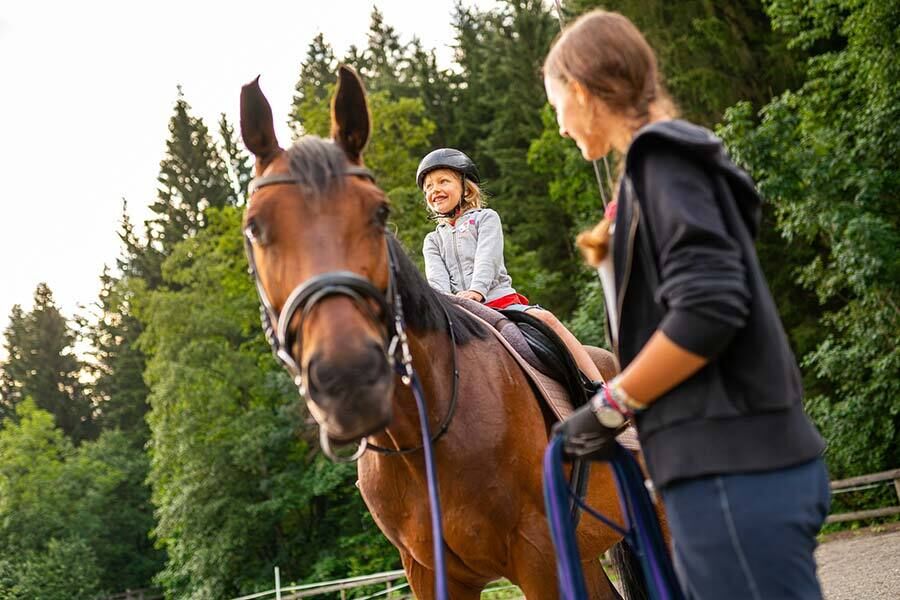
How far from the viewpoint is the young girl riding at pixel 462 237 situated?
437cm

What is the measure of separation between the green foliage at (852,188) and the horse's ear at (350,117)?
11.9 meters

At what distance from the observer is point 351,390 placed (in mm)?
2031

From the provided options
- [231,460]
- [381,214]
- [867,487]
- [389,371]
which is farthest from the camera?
[231,460]

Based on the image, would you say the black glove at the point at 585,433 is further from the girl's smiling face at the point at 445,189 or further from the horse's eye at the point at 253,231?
the girl's smiling face at the point at 445,189

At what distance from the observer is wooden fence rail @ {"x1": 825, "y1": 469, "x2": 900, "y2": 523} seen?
14.4 m

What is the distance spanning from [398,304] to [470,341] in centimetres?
86

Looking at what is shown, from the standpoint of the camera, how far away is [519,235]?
2831 centimetres

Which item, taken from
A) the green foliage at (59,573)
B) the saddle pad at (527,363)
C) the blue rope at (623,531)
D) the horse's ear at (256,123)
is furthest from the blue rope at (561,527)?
the green foliage at (59,573)

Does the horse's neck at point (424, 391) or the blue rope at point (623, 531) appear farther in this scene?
the horse's neck at point (424, 391)

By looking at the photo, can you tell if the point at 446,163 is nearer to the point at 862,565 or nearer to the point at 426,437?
the point at 426,437

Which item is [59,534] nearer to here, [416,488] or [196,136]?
[196,136]

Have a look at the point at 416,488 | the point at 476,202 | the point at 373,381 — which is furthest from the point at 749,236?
the point at 476,202

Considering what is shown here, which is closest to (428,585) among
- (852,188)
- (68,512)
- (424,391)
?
(424,391)

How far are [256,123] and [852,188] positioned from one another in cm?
1382
